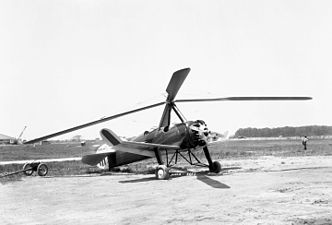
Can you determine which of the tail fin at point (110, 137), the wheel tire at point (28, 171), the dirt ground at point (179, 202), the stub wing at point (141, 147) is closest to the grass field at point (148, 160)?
the wheel tire at point (28, 171)

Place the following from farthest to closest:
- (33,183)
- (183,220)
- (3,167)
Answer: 1. (3,167)
2. (33,183)
3. (183,220)

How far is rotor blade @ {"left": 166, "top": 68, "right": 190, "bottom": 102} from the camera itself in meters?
15.0

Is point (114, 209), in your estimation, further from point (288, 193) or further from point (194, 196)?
point (288, 193)

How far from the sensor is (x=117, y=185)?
15102 millimetres

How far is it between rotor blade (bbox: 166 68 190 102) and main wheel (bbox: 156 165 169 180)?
302 cm

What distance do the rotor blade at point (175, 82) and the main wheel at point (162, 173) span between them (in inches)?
119

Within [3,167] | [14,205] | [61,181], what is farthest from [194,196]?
[3,167]

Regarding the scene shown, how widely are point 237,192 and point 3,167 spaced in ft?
58.6

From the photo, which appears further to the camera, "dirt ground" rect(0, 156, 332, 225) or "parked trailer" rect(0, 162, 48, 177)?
"parked trailer" rect(0, 162, 48, 177)

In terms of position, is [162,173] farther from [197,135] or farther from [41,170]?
[41,170]

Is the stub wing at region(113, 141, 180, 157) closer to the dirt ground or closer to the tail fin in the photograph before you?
the tail fin

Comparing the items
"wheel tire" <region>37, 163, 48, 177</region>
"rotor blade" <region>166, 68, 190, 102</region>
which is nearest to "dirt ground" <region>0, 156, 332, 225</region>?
"rotor blade" <region>166, 68, 190, 102</region>

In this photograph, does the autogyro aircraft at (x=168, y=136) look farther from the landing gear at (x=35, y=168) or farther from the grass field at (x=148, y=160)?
the landing gear at (x=35, y=168)

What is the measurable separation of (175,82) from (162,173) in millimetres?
3730
